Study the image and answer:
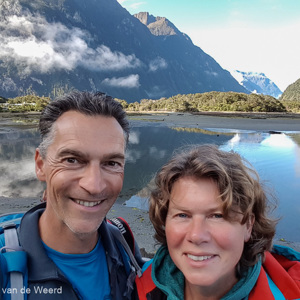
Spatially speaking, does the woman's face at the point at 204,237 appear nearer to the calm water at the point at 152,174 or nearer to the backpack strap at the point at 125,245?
the backpack strap at the point at 125,245

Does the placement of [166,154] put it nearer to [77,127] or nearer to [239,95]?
[77,127]

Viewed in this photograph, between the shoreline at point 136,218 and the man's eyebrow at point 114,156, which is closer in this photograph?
the man's eyebrow at point 114,156

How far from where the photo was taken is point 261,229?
2.14 meters

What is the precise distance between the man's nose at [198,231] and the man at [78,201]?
0.60 m

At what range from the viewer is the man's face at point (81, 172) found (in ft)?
6.26

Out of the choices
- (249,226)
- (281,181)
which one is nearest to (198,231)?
(249,226)

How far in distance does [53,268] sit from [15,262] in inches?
10.1

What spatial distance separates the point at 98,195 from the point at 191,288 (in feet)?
2.98

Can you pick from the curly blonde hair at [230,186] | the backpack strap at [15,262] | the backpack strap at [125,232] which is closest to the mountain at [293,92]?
Answer: the curly blonde hair at [230,186]

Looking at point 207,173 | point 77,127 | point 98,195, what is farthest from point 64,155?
point 207,173

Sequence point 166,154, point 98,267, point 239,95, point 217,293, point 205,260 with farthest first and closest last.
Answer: point 239,95
point 166,154
point 98,267
point 217,293
point 205,260

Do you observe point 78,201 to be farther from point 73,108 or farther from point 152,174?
point 152,174

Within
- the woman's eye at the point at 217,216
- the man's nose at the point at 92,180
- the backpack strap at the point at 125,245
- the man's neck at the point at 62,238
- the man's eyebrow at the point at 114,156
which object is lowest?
the backpack strap at the point at 125,245

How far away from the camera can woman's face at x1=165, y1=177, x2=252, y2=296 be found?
1.77m
